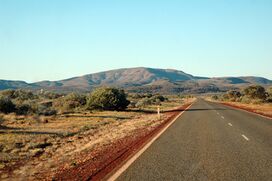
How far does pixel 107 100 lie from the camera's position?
41625 millimetres

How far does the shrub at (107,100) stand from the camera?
1638 inches

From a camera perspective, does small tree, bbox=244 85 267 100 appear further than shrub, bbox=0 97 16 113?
Yes

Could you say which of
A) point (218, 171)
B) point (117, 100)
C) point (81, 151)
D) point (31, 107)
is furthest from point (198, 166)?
point (117, 100)

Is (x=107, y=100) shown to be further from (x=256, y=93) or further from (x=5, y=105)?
(x=256, y=93)

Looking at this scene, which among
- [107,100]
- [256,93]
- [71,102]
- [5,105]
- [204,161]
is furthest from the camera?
[256,93]

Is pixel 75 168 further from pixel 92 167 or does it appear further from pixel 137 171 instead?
pixel 137 171

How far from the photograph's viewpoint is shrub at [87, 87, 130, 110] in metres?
41.6

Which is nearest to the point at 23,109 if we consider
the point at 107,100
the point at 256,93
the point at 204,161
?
the point at 107,100

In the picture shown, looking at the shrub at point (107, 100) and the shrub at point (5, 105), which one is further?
the shrub at point (107, 100)

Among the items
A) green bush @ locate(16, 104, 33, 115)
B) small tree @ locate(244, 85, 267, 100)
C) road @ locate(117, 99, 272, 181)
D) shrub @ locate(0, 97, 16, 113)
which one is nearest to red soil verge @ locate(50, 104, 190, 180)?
road @ locate(117, 99, 272, 181)

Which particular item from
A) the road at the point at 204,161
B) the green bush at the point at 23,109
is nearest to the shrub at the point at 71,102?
the green bush at the point at 23,109

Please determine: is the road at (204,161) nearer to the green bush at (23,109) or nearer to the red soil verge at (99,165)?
the red soil verge at (99,165)

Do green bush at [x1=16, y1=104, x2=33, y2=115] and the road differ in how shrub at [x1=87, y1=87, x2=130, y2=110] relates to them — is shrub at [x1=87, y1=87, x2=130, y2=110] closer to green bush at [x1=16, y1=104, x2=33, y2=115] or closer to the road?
green bush at [x1=16, y1=104, x2=33, y2=115]

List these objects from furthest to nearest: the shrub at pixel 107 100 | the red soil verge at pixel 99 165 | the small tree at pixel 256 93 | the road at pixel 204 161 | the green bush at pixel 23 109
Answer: the small tree at pixel 256 93 < the shrub at pixel 107 100 < the green bush at pixel 23 109 < the red soil verge at pixel 99 165 < the road at pixel 204 161
